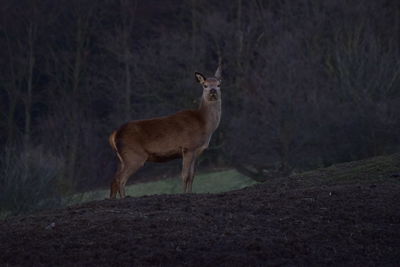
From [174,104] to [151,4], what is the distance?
922 cm

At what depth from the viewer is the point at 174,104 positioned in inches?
1328

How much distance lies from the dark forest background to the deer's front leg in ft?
33.7

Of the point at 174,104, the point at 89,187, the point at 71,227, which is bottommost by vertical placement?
the point at 89,187

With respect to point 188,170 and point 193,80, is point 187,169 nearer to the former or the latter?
point 188,170

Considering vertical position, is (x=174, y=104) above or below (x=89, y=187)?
above

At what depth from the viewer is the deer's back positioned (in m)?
13.5

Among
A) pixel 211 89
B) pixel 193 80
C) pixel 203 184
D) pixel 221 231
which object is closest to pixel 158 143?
pixel 211 89

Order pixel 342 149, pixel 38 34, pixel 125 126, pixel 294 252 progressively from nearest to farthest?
pixel 294 252, pixel 125 126, pixel 342 149, pixel 38 34

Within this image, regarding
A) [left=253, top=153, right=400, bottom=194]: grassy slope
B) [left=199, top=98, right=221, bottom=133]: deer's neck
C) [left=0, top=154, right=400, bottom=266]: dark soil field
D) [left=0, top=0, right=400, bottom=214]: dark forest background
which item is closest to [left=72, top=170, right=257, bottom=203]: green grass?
[left=0, top=0, right=400, bottom=214]: dark forest background

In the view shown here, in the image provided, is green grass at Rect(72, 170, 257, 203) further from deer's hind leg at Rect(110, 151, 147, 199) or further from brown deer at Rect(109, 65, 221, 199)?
deer's hind leg at Rect(110, 151, 147, 199)

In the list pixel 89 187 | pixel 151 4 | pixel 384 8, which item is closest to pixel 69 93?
pixel 151 4

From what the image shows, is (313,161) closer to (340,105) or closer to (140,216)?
(340,105)

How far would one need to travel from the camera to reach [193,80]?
1310 inches

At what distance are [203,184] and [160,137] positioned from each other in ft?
76.3
